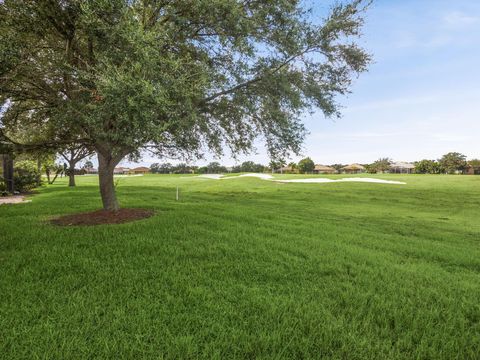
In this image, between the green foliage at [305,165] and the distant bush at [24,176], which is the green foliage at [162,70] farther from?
the green foliage at [305,165]

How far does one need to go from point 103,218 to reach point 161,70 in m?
5.30

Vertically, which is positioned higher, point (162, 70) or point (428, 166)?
point (162, 70)

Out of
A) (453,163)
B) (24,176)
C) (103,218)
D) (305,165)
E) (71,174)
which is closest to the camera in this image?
(103,218)

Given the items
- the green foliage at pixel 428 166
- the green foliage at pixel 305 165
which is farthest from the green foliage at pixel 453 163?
the green foliage at pixel 305 165

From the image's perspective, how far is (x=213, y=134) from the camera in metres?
12.0

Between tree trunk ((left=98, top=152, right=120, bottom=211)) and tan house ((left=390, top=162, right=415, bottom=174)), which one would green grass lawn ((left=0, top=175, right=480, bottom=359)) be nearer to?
tree trunk ((left=98, top=152, right=120, bottom=211))

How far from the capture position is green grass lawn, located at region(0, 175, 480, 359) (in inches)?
140

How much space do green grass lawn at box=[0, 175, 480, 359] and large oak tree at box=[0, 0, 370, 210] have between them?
2.77 m

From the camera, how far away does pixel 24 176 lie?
24062 millimetres

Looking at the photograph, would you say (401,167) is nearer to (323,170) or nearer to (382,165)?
(382,165)

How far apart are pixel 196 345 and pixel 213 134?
9.40 metres

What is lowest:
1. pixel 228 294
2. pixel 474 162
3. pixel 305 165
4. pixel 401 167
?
pixel 228 294

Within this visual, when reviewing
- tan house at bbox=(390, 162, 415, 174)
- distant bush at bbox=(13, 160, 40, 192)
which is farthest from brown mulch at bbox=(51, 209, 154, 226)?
tan house at bbox=(390, 162, 415, 174)

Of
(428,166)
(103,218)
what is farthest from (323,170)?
(103,218)
